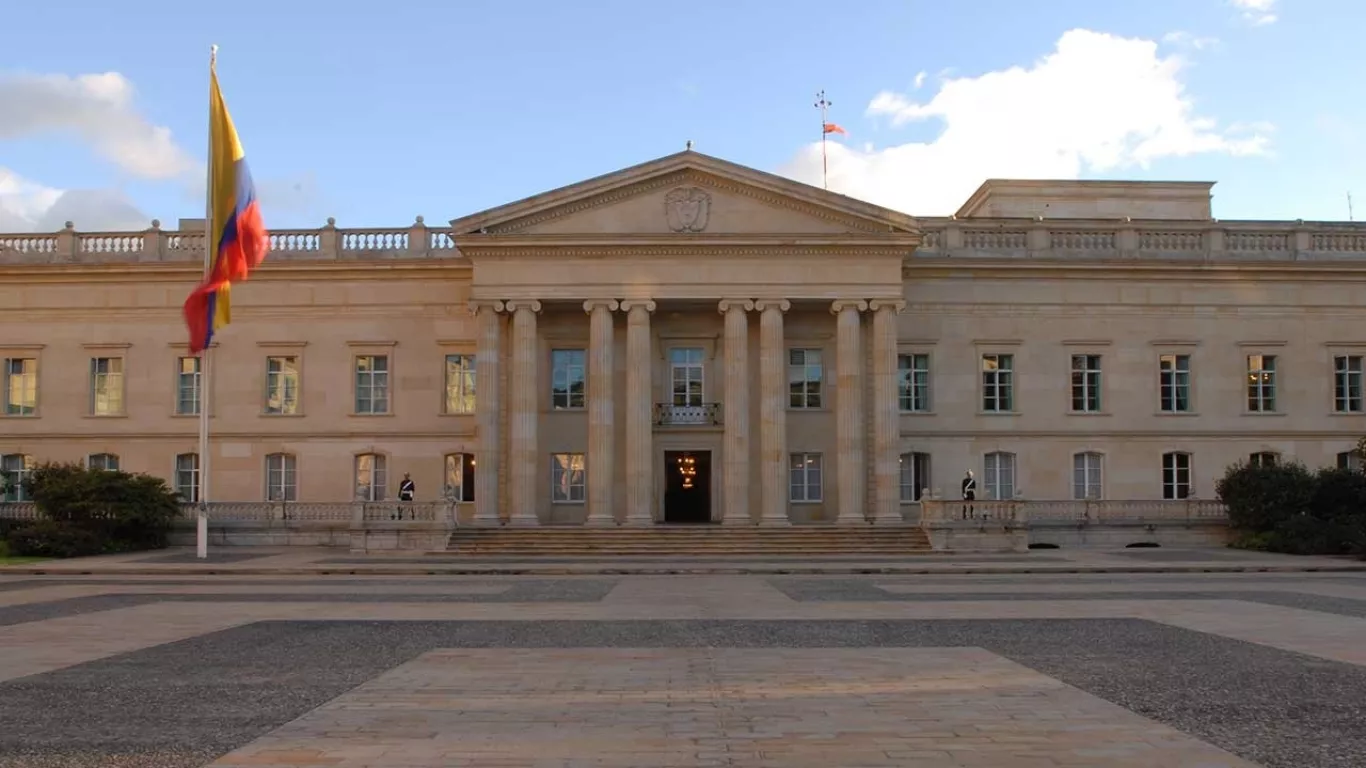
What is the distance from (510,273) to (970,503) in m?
16.0

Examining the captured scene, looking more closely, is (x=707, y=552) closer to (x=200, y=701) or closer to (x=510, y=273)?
(x=510, y=273)

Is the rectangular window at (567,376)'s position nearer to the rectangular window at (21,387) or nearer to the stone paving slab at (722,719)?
the rectangular window at (21,387)

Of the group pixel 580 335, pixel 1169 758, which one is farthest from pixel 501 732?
pixel 580 335

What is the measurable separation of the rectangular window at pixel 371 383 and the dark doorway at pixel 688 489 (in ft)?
34.0

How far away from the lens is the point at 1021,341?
43219 mm

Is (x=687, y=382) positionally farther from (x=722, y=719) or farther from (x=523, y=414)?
(x=722, y=719)

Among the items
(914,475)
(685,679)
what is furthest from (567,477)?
(685,679)

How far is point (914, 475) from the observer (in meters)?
42.8

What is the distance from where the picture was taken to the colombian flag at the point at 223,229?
31.1m

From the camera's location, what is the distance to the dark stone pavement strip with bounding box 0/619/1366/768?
9.55 metres

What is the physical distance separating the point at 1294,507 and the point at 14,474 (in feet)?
138

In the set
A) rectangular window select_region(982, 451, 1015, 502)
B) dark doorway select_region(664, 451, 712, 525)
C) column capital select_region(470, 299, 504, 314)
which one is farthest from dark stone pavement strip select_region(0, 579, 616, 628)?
rectangular window select_region(982, 451, 1015, 502)

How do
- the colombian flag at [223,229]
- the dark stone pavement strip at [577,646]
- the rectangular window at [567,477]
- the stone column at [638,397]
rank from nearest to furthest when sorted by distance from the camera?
the dark stone pavement strip at [577,646]
the colombian flag at [223,229]
the stone column at [638,397]
the rectangular window at [567,477]

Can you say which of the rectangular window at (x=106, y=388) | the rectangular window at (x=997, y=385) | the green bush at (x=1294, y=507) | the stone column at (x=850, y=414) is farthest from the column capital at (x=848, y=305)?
the rectangular window at (x=106, y=388)
